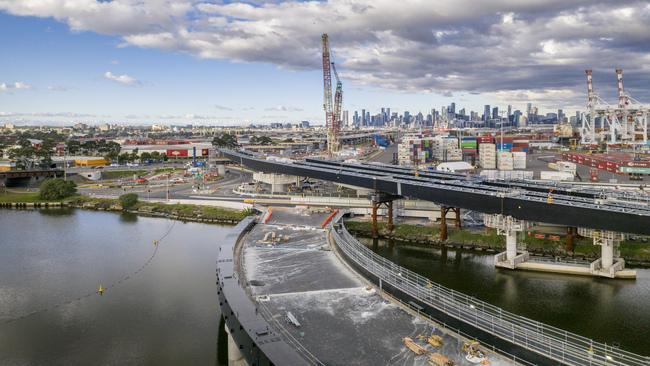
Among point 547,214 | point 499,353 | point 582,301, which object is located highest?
point 547,214

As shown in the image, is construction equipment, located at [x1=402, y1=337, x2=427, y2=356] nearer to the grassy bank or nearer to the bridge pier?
the bridge pier

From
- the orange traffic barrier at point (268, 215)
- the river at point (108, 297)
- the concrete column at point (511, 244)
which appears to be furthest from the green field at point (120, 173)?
the concrete column at point (511, 244)

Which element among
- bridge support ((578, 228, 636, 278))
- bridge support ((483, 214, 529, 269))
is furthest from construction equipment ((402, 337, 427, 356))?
bridge support ((578, 228, 636, 278))

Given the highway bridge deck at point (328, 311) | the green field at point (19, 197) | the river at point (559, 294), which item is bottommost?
the river at point (559, 294)

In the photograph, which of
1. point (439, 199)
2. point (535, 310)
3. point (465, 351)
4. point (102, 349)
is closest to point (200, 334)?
point (102, 349)

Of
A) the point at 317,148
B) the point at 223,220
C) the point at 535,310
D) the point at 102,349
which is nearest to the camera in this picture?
the point at 102,349

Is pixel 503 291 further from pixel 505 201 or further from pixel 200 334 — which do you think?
pixel 200 334

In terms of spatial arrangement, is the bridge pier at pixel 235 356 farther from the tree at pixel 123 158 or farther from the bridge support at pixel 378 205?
the tree at pixel 123 158
